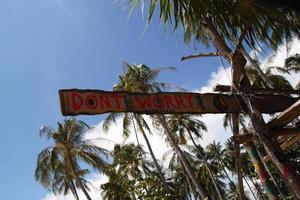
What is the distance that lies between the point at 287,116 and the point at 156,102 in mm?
1742

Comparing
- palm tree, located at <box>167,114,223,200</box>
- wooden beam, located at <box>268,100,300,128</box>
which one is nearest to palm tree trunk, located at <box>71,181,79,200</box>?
palm tree, located at <box>167,114,223,200</box>

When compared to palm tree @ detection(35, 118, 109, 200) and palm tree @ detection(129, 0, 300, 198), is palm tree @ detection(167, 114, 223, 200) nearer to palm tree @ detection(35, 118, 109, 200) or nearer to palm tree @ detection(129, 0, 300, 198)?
palm tree @ detection(35, 118, 109, 200)

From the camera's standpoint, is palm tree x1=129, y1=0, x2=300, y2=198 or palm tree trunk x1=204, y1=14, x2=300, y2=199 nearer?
palm tree x1=129, y1=0, x2=300, y2=198

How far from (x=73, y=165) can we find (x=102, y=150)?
6.66 ft

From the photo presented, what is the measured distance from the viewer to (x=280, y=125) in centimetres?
507

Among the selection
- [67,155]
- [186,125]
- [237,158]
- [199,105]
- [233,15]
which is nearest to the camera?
[233,15]

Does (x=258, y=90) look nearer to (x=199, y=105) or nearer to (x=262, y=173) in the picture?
(x=199, y=105)

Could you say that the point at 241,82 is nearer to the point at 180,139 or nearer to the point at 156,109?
the point at 156,109

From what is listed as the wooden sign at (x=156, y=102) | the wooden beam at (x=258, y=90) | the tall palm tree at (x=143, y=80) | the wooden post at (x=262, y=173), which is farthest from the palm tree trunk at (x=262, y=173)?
the tall palm tree at (x=143, y=80)

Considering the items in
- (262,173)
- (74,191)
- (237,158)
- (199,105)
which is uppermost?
(74,191)

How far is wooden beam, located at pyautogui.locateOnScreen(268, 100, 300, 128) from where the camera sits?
4688 mm

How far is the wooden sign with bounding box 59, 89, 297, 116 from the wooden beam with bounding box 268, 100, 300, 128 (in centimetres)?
22

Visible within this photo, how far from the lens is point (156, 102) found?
4.68 meters

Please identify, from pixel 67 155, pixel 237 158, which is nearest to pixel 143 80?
pixel 67 155
